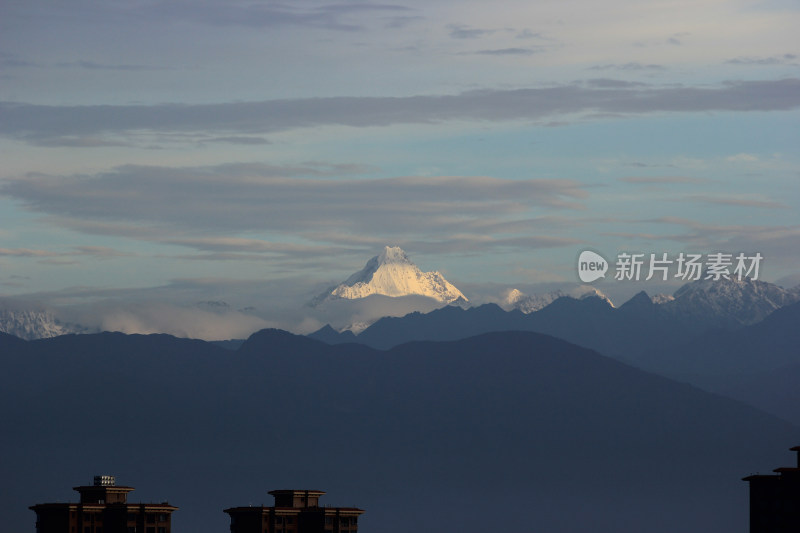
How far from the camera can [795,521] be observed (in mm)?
196875

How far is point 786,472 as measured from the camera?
19875 centimetres

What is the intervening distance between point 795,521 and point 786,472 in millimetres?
6090
